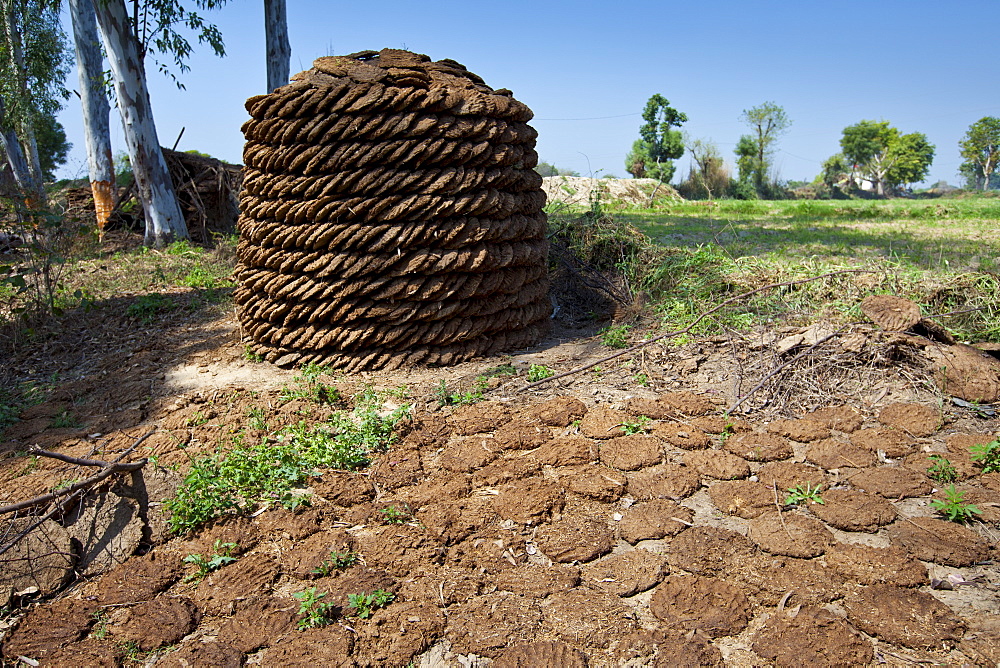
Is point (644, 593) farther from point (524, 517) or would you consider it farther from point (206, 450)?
point (206, 450)

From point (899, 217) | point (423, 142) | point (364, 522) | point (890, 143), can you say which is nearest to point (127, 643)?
point (364, 522)

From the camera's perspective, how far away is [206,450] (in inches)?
115

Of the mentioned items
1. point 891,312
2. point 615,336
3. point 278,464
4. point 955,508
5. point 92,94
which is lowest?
point 955,508

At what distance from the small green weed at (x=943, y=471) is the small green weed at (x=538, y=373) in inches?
66.5

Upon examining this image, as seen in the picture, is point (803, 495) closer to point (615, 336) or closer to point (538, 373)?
point (538, 373)

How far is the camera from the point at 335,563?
2.14 meters

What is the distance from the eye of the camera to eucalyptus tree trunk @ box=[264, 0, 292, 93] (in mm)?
9180

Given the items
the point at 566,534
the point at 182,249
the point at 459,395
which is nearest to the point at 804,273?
the point at 459,395

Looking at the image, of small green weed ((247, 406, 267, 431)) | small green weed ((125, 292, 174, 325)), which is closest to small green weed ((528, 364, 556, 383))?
small green weed ((247, 406, 267, 431))

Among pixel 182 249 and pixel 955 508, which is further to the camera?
pixel 182 249

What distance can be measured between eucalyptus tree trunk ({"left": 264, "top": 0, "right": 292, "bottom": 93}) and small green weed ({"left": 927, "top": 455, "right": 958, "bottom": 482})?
346 inches

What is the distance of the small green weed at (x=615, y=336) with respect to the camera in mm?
3977

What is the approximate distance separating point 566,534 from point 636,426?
0.90 metres

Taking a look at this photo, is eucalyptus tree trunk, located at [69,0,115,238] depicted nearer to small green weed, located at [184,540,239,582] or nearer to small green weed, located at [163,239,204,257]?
small green weed, located at [163,239,204,257]
